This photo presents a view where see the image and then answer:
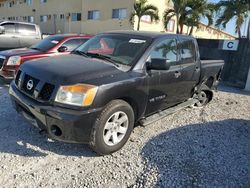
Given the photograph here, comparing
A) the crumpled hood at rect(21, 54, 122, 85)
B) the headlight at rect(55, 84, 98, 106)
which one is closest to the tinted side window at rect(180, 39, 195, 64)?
the crumpled hood at rect(21, 54, 122, 85)

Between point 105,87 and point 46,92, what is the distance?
0.80 meters

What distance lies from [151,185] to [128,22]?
25330 mm

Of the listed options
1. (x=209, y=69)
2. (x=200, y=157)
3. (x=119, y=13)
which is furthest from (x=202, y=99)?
(x=119, y=13)

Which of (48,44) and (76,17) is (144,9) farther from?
(48,44)

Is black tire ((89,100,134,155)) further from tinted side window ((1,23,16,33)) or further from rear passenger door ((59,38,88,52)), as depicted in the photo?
tinted side window ((1,23,16,33))

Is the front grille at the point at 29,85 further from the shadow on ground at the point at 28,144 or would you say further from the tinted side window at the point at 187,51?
the tinted side window at the point at 187,51

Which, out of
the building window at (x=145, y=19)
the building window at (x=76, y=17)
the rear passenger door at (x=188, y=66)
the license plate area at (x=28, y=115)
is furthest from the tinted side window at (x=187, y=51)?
the building window at (x=76, y=17)

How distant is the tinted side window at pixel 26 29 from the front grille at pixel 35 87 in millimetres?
8340

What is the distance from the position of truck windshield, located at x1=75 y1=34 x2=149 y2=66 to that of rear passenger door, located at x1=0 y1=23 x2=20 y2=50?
7673 mm

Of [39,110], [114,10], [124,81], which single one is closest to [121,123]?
[124,81]

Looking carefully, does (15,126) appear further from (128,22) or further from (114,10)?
(114,10)

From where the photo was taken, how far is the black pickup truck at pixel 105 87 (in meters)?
3.21

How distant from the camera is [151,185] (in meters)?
3.04

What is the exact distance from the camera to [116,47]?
440 centimetres
